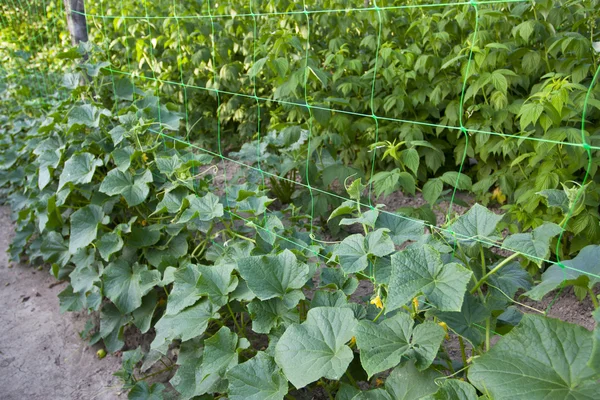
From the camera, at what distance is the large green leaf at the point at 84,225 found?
265 cm

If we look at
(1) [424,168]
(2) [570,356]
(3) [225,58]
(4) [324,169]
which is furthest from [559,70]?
(3) [225,58]

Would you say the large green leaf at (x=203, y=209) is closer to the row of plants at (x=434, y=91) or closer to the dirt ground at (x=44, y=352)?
the row of plants at (x=434, y=91)

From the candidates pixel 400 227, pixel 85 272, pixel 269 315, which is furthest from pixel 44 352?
pixel 400 227

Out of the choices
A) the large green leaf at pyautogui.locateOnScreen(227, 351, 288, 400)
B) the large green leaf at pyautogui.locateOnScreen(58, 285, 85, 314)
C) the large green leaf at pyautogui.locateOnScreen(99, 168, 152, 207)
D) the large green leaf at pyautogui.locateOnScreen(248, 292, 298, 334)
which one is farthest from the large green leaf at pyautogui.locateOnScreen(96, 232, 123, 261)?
the large green leaf at pyautogui.locateOnScreen(227, 351, 288, 400)

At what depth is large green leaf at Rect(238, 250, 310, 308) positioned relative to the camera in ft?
5.78

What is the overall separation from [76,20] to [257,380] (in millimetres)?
3420

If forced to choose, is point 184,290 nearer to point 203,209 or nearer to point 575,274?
point 203,209

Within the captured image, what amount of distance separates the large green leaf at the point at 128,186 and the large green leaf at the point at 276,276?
3.07 ft

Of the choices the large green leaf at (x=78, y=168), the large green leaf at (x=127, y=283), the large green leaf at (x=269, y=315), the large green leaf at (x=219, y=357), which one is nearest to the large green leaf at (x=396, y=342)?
the large green leaf at (x=269, y=315)

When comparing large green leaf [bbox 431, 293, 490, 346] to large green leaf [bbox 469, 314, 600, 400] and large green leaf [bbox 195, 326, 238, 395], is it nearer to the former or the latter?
large green leaf [bbox 469, 314, 600, 400]

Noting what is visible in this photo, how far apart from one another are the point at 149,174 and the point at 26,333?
1.26 meters

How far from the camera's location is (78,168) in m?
2.77

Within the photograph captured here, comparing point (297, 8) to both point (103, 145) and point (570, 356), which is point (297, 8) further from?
point (570, 356)

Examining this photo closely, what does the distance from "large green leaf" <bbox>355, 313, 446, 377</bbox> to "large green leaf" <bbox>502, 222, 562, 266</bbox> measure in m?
0.30
